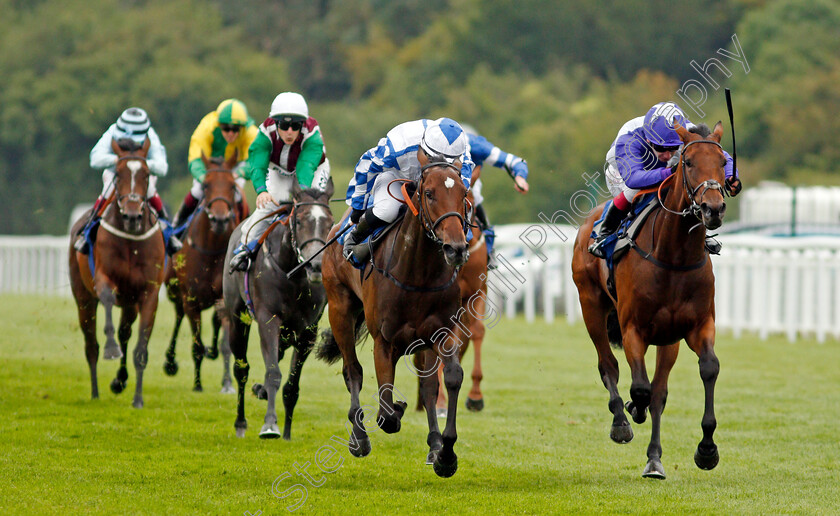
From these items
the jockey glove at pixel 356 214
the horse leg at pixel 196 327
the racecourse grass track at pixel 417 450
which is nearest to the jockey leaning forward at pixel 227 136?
the horse leg at pixel 196 327

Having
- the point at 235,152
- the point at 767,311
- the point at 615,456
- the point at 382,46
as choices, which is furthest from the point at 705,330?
the point at 382,46

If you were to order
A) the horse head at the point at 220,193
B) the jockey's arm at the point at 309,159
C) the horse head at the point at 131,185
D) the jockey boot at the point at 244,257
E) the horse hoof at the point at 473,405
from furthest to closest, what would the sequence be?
the horse hoof at the point at 473,405 → the horse head at the point at 220,193 → the horse head at the point at 131,185 → the jockey's arm at the point at 309,159 → the jockey boot at the point at 244,257

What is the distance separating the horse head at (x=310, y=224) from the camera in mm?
8055

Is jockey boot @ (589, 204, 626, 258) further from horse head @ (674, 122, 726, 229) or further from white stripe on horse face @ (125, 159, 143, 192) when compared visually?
white stripe on horse face @ (125, 159, 143, 192)

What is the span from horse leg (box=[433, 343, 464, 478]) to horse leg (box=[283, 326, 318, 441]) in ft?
7.04

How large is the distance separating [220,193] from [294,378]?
2213mm

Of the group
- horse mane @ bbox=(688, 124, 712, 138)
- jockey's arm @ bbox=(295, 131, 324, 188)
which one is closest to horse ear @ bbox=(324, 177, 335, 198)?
jockey's arm @ bbox=(295, 131, 324, 188)

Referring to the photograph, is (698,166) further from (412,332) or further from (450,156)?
(412,332)

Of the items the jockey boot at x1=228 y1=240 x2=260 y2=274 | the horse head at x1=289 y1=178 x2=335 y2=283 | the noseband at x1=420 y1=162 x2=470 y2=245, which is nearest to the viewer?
the noseband at x1=420 y1=162 x2=470 y2=245

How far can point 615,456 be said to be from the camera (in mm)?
8094

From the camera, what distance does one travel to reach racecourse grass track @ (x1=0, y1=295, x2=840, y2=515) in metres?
6.52

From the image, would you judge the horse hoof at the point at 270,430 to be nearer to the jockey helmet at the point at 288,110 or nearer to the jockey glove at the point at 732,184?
the jockey helmet at the point at 288,110

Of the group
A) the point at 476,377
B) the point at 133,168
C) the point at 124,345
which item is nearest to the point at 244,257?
the point at 133,168

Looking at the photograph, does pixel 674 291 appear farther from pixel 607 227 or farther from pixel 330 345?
pixel 330 345
